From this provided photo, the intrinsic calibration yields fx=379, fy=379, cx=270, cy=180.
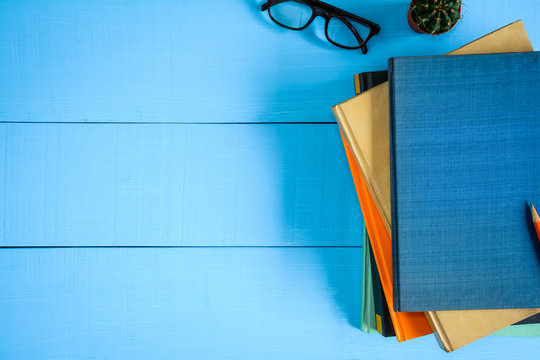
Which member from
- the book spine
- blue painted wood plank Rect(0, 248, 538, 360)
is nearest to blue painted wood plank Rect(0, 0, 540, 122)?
the book spine

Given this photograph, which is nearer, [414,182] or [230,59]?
[414,182]

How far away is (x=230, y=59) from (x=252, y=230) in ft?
0.87

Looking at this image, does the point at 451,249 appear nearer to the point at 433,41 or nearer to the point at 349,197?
the point at 349,197

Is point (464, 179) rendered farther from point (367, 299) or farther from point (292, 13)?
point (292, 13)

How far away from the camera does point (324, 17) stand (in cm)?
58

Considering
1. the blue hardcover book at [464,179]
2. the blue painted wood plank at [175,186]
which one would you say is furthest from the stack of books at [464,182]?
the blue painted wood plank at [175,186]

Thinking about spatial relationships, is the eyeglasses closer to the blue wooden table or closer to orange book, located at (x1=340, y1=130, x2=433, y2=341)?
the blue wooden table

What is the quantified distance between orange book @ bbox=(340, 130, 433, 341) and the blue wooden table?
0.06 m

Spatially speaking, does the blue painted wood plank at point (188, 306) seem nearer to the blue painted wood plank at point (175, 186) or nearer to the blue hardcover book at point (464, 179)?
the blue painted wood plank at point (175, 186)

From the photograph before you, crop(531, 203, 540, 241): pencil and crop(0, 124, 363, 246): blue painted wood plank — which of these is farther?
crop(0, 124, 363, 246): blue painted wood plank

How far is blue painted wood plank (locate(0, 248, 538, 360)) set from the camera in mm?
583

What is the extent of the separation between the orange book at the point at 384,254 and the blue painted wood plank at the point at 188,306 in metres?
0.07

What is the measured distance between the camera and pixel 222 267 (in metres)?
0.58

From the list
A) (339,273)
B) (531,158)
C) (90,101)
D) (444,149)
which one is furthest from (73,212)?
(531,158)
